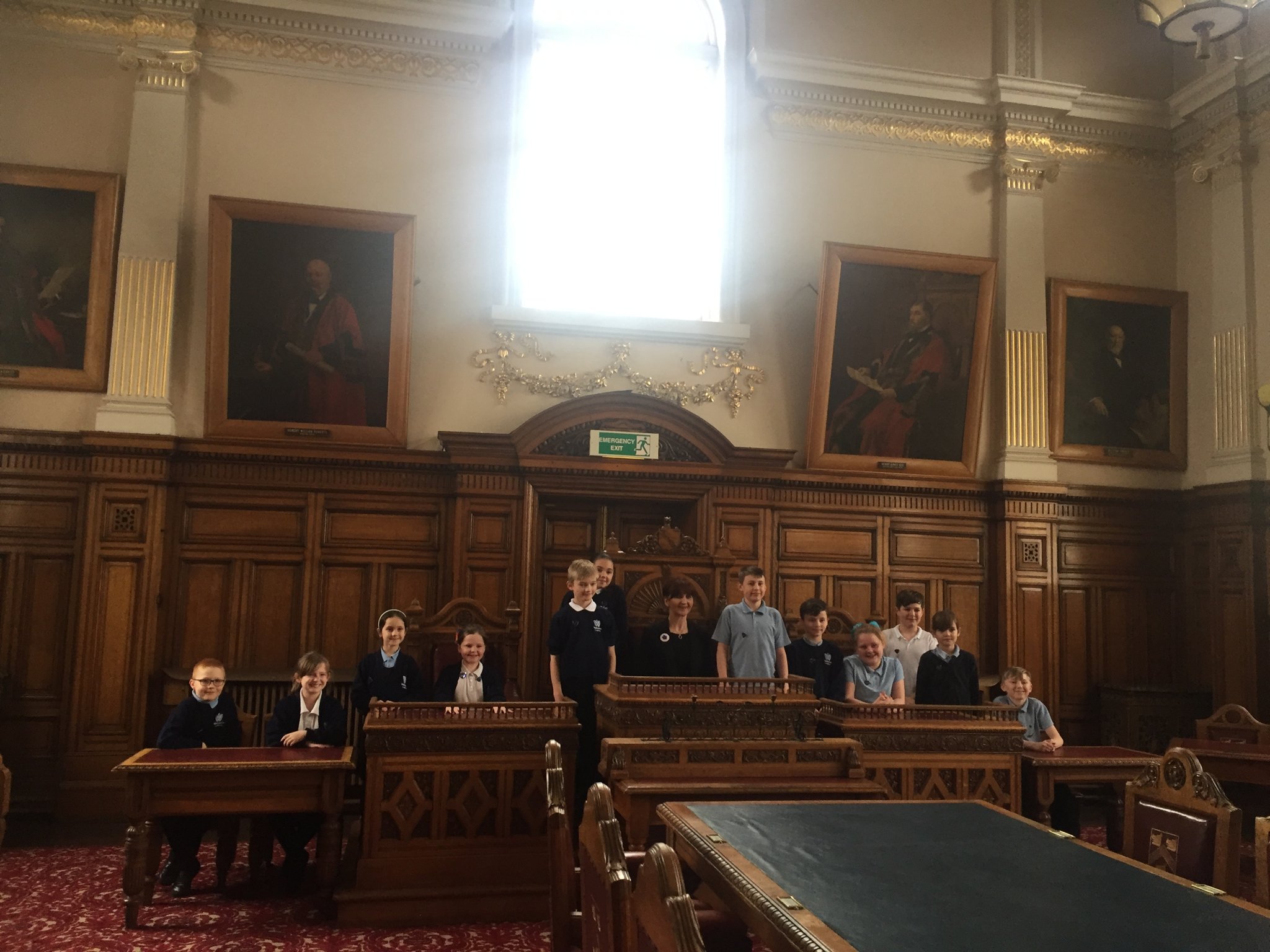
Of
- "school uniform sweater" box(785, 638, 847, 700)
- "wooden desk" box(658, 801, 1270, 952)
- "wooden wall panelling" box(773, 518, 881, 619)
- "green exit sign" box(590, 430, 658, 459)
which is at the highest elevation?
"green exit sign" box(590, 430, 658, 459)

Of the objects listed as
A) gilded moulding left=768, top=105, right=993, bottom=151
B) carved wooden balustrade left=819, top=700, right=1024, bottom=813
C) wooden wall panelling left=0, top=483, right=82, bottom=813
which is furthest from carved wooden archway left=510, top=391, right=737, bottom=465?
wooden wall panelling left=0, top=483, right=82, bottom=813

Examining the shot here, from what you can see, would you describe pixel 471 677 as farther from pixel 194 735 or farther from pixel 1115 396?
pixel 1115 396

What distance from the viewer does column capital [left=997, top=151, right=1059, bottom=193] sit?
9367mm

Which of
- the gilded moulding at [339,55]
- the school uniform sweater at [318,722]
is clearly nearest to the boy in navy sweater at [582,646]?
the school uniform sweater at [318,722]

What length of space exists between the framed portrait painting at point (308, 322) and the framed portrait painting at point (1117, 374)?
6.16 m

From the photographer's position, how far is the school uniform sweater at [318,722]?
537 centimetres

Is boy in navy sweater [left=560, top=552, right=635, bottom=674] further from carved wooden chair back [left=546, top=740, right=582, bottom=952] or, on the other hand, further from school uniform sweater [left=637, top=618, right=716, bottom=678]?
carved wooden chair back [left=546, top=740, right=582, bottom=952]

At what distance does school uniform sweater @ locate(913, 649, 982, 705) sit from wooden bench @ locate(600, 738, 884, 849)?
1.35 m

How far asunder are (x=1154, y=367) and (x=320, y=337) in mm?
7878

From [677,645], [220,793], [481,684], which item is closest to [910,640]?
[677,645]

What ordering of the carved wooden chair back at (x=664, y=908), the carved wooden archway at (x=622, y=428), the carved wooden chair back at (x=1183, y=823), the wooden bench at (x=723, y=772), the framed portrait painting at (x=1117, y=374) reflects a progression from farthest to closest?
1. the framed portrait painting at (x=1117, y=374)
2. the carved wooden archway at (x=622, y=428)
3. the wooden bench at (x=723, y=772)
4. the carved wooden chair back at (x=1183, y=823)
5. the carved wooden chair back at (x=664, y=908)

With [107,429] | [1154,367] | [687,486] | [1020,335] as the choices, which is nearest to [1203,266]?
[1154,367]

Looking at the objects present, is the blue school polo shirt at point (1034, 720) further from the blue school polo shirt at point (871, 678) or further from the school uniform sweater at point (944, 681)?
the blue school polo shirt at point (871, 678)

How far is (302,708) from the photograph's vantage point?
5430mm
